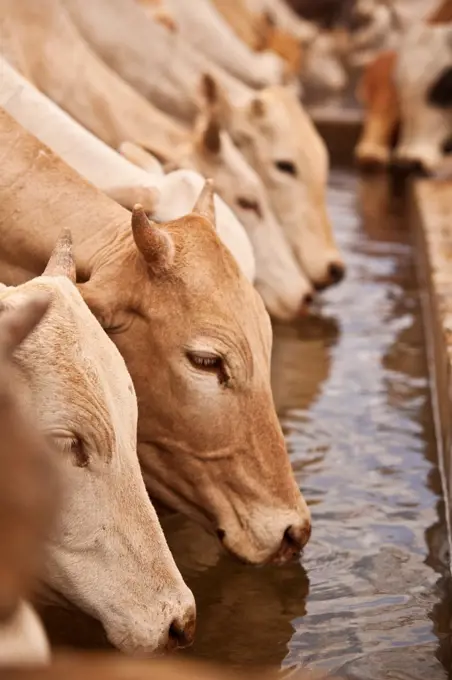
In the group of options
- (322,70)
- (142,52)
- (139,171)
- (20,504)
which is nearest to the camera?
(20,504)

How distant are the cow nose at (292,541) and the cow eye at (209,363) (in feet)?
1.30

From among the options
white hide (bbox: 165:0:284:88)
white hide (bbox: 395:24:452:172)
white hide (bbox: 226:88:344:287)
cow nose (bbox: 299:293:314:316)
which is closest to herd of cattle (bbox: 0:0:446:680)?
cow nose (bbox: 299:293:314:316)

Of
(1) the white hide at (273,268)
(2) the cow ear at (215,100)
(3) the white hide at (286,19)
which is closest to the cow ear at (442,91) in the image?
(3) the white hide at (286,19)

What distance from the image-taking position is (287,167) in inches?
283

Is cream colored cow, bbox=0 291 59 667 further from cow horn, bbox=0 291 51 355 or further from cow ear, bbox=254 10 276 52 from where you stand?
cow ear, bbox=254 10 276 52

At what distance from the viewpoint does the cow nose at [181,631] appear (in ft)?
9.79

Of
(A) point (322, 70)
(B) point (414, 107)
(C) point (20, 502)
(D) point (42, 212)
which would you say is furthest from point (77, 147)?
(A) point (322, 70)

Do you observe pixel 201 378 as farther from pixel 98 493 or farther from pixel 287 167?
pixel 287 167

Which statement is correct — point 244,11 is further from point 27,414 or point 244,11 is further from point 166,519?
point 27,414

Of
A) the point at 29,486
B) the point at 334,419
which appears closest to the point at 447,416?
the point at 334,419

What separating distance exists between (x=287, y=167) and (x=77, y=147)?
2.73m

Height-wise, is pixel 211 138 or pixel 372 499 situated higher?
pixel 211 138

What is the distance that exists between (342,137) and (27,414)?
10.7 m

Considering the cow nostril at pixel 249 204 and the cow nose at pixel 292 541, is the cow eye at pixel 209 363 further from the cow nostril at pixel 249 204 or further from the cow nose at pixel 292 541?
the cow nostril at pixel 249 204
